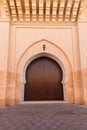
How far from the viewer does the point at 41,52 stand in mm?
6078

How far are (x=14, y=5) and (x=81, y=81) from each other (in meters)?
3.79

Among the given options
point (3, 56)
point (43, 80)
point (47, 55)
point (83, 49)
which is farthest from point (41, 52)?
point (83, 49)

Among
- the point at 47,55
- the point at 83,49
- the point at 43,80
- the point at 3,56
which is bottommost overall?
the point at 43,80

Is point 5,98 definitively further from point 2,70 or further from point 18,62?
point 18,62

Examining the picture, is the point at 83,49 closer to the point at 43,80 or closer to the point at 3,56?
the point at 43,80

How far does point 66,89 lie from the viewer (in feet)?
19.5

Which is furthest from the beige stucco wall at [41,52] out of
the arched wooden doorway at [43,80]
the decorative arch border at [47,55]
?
the arched wooden doorway at [43,80]

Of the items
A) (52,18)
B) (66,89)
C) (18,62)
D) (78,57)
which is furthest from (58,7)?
(66,89)

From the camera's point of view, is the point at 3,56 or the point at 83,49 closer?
the point at 3,56

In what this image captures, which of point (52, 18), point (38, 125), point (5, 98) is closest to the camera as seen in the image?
point (38, 125)

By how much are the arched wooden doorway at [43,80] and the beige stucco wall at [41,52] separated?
1.30 feet

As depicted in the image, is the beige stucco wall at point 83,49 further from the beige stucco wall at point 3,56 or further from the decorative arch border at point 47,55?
the beige stucco wall at point 3,56

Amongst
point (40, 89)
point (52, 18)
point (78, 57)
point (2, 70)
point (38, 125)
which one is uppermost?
point (52, 18)

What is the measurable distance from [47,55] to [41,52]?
334 millimetres
